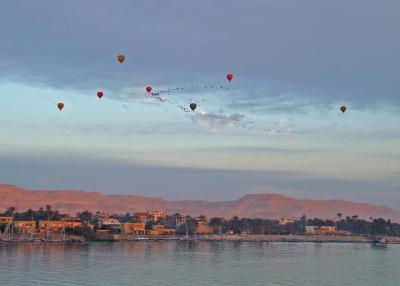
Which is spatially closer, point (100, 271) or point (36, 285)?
point (36, 285)

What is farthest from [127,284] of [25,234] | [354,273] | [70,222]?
[70,222]

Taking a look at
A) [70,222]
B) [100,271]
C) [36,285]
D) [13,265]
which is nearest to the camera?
[36,285]

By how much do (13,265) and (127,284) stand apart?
22.3m

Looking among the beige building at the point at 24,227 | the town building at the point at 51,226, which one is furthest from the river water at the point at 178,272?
the town building at the point at 51,226

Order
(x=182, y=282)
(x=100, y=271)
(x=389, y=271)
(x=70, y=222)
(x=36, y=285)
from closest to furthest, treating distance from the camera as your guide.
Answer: (x=36, y=285) < (x=182, y=282) < (x=100, y=271) < (x=389, y=271) < (x=70, y=222)

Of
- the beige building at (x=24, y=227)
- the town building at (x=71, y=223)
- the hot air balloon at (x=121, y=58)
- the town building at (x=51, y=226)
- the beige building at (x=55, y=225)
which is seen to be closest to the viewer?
the hot air balloon at (x=121, y=58)

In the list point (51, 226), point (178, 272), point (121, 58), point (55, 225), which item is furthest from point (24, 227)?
point (121, 58)

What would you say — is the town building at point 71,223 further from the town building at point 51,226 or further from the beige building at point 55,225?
the town building at point 51,226

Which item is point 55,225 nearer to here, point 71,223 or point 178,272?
point 71,223

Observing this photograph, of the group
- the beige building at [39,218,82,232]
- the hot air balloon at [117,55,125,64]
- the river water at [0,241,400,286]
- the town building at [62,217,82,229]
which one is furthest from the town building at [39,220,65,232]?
the hot air balloon at [117,55,125,64]

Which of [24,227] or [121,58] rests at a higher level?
[121,58]

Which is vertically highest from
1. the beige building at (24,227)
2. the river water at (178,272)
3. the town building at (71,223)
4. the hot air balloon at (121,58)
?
the hot air balloon at (121,58)

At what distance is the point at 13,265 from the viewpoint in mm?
78938

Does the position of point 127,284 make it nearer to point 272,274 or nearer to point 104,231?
point 272,274
